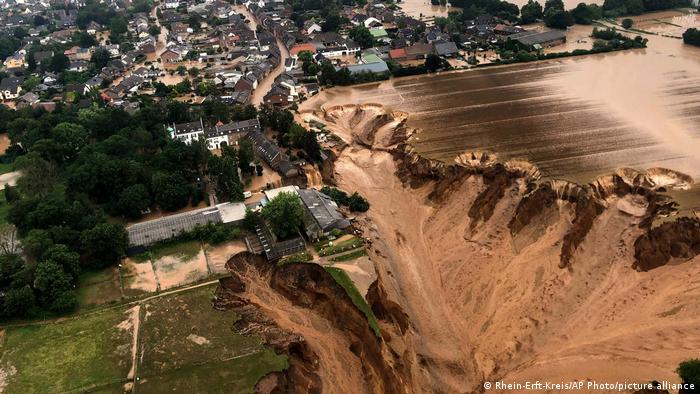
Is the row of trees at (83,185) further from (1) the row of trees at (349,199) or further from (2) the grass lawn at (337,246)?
(2) the grass lawn at (337,246)

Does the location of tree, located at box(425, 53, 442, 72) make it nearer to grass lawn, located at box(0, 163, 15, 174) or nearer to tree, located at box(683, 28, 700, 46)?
tree, located at box(683, 28, 700, 46)

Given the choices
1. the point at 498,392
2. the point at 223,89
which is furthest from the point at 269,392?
the point at 223,89

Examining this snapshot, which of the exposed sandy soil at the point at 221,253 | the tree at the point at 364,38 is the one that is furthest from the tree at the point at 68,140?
the tree at the point at 364,38

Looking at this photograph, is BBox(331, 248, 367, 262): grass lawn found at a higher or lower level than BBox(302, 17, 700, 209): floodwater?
lower

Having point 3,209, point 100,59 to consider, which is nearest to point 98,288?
point 3,209

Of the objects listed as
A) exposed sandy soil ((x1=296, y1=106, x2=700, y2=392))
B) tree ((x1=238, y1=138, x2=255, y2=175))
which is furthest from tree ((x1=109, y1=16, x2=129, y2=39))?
exposed sandy soil ((x1=296, y1=106, x2=700, y2=392))
